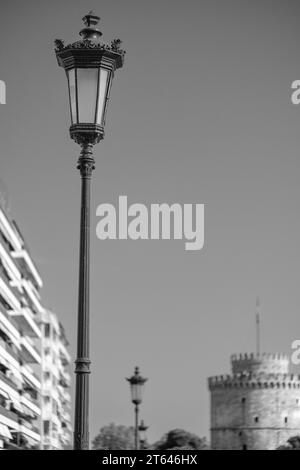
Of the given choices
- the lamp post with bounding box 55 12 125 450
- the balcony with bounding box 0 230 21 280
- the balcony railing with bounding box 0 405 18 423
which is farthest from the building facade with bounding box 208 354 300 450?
the lamp post with bounding box 55 12 125 450

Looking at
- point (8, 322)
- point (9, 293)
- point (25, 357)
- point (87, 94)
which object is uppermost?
point (9, 293)

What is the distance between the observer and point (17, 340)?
256 feet

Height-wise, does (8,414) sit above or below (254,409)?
below

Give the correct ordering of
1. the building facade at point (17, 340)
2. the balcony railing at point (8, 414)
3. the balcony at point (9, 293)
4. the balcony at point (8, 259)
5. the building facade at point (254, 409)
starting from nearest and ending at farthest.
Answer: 1. the balcony railing at point (8, 414)
2. the balcony at point (9, 293)
3. the building facade at point (17, 340)
4. the balcony at point (8, 259)
5. the building facade at point (254, 409)

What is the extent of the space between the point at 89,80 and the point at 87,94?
0.58ft

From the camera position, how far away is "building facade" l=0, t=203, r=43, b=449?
7044 centimetres

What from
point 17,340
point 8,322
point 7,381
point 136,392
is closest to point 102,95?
point 136,392

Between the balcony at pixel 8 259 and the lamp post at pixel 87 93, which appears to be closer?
the lamp post at pixel 87 93

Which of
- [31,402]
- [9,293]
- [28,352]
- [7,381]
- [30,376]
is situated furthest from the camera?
[31,402]

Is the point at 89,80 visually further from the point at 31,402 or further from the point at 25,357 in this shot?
the point at 31,402

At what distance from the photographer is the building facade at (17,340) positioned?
70.4 meters

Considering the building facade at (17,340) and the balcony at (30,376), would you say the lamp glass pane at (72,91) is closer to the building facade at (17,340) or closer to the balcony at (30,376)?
the building facade at (17,340)

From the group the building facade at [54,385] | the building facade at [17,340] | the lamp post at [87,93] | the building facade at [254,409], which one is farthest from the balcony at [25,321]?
the building facade at [254,409]
